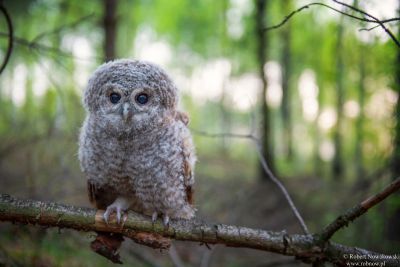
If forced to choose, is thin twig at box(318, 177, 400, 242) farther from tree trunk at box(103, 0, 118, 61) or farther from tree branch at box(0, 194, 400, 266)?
tree trunk at box(103, 0, 118, 61)

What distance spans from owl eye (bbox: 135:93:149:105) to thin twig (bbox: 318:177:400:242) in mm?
1506

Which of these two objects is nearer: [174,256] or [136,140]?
[136,140]

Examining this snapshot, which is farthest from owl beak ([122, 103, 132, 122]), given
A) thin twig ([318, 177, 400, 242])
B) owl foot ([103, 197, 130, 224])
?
thin twig ([318, 177, 400, 242])

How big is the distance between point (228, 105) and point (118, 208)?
820 inches

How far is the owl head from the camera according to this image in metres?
2.41

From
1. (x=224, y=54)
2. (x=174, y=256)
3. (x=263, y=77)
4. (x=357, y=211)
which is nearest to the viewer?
(x=357, y=211)

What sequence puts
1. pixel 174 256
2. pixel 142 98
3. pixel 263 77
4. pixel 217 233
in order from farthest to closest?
pixel 263 77, pixel 174 256, pixel 142 98, pixel 217 233

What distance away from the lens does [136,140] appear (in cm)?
254

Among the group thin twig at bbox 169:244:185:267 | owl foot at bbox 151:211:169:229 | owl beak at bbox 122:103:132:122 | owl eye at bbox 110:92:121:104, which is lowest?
thin twig at bbox 169:244:185:267

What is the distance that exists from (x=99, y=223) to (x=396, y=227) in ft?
16.1

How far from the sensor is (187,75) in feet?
91.2

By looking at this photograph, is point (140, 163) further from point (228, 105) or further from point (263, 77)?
point (228, 105)

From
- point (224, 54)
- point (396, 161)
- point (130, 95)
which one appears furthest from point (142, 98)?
point (224, 54)

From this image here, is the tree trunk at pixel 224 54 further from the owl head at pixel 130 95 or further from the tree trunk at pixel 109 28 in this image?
the owl head at pixel 130 95
